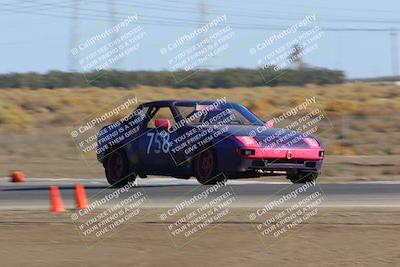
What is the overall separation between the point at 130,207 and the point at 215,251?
3.87 m

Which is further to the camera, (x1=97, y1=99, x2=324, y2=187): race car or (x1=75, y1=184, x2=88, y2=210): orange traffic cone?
(x1=97, y1=99, x2=324, y2=187): race car

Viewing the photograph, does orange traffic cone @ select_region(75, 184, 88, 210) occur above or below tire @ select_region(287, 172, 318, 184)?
above

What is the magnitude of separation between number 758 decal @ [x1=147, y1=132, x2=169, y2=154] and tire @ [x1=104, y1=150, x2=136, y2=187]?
695 millimetres

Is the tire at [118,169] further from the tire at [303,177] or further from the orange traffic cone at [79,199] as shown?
the orange traffic cone at [79,199]

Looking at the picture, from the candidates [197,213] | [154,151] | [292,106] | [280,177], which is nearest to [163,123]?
[154,151]

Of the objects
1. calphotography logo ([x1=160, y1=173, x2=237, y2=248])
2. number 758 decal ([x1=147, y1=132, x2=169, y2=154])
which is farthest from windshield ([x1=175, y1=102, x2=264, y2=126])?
calphotography logo ([x1=160, y1=173, x2=237, y2=248])

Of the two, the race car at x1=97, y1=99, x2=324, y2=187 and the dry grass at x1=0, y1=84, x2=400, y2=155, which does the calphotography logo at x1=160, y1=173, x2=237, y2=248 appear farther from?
the dry grass at x1=0, y1=84, x2=400, y2=155

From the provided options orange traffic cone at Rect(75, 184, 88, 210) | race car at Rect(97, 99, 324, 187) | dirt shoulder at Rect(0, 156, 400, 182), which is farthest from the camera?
dirt shoulder at Rect(0, 156, 400, 182)

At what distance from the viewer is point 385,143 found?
32.2 m

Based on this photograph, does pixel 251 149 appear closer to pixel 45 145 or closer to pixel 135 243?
pixel 135 243

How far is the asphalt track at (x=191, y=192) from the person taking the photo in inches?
576

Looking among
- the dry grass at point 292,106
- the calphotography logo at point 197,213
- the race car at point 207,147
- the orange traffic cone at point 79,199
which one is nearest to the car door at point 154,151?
the race car at point 207,147

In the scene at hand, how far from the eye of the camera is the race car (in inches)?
630

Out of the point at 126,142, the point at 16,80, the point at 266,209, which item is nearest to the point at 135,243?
the point at 266,209
